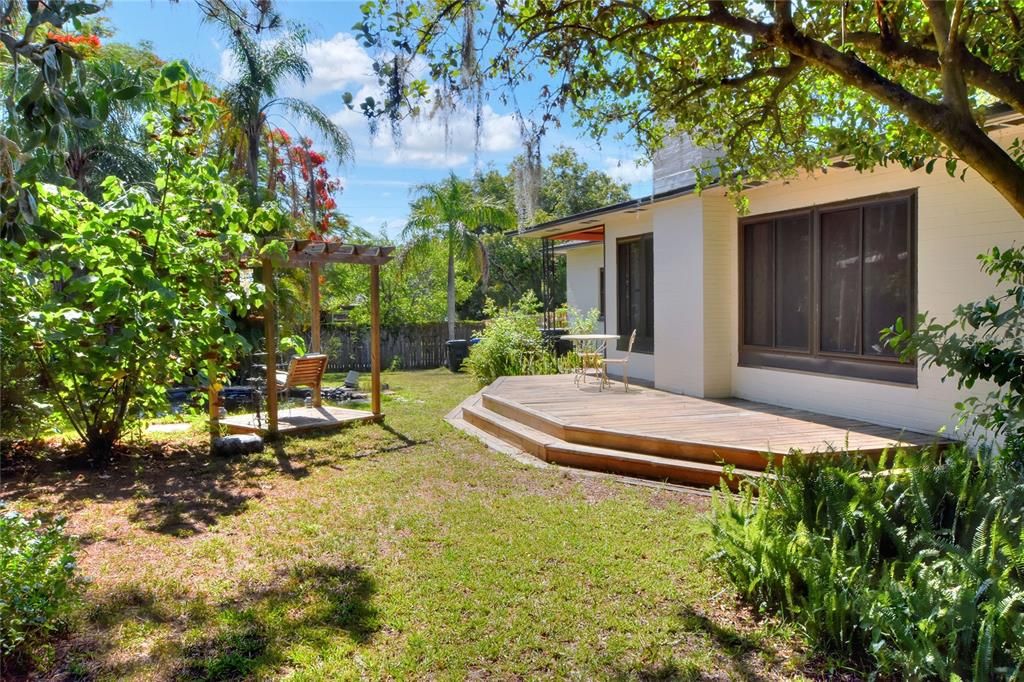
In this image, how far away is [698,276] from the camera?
9586 millimetres

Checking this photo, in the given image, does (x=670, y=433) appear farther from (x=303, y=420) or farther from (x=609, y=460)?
(x=303, y=420)

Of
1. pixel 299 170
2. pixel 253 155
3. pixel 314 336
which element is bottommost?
pixel 314 336

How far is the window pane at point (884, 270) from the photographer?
23.6 feet

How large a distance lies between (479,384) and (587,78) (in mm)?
9212

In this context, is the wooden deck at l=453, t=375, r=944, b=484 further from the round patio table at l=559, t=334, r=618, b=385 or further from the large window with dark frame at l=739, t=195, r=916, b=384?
the round patio table at l=559, t=334, r=618, b=385

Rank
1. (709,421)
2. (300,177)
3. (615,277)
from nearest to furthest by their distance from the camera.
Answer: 1. (709,421)
2. (615,277)
3. (300,177)

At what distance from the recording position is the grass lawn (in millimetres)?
3289

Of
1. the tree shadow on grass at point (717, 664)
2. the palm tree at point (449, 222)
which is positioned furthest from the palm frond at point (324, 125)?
the tree shadow on grass at point (717, 664)

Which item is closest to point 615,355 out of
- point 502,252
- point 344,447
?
point 344,447

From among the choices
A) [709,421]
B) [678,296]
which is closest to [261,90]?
[678,296]

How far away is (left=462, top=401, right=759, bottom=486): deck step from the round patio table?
2.79 m

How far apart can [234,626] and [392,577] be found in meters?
0.98

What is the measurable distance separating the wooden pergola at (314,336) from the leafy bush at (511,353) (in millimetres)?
4118

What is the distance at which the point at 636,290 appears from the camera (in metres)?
12.2
